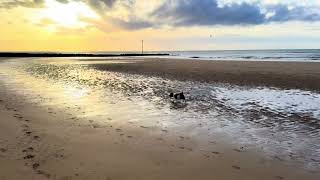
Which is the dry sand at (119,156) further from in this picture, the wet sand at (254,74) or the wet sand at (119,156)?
the wet sand at (254,74)

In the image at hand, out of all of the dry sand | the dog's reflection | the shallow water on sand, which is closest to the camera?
the dry sand

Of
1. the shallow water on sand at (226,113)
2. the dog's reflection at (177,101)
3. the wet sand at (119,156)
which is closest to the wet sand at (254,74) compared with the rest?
the shallow water on sand at (226,113)

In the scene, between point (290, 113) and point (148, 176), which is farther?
point (290, 113)

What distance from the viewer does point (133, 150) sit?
8078 mm

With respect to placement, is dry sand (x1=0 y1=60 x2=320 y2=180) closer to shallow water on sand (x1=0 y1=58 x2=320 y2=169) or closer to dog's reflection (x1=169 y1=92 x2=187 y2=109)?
shallow water on sand (x1=0 y1=58 x2=320 y2=169)

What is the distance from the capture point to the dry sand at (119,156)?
21.3 ft

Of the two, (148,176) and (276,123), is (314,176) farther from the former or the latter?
(276,123)

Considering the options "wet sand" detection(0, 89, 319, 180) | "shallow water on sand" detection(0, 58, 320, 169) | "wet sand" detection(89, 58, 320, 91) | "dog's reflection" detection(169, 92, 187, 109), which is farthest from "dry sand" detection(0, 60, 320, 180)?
"wet sand" detection(89, 58, 320, 91)

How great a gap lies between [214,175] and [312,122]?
20.4ft

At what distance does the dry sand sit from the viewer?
6.49 m

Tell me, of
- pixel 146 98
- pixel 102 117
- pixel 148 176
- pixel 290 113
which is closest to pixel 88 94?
pixel 146 98

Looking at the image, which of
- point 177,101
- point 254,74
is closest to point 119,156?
point 177,101

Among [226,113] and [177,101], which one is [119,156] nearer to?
[226,113]

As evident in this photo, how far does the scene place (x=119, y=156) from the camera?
299 inches
